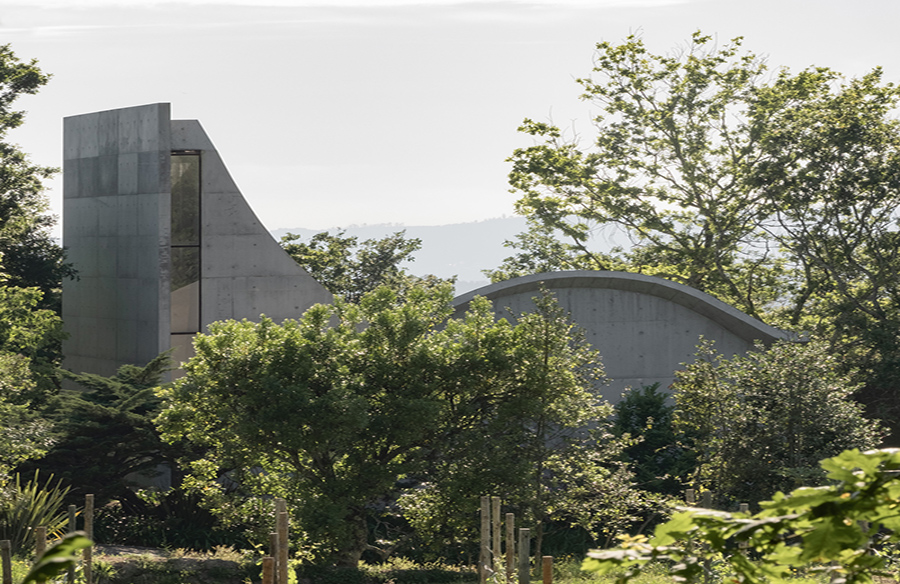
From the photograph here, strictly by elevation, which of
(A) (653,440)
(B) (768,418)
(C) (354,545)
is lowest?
(C) (354,545)

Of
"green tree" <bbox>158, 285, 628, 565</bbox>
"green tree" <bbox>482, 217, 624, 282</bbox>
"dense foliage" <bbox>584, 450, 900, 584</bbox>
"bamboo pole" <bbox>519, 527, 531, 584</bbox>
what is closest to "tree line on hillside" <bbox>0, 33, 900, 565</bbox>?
"green tree" <bbox>158, 285, 628, 565</bbox>

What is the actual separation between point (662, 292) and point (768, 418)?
19.3 feet

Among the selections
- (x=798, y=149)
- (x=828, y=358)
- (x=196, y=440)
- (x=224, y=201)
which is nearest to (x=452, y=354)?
(x=196, y=440)

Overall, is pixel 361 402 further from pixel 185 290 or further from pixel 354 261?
pixel 354 261

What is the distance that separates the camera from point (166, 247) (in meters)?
21.8

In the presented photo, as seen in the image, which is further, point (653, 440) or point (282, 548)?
point (653, 440)

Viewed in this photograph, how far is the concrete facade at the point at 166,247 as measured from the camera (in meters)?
21.9

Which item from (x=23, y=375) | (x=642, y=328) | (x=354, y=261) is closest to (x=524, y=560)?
(x=23, y=375)

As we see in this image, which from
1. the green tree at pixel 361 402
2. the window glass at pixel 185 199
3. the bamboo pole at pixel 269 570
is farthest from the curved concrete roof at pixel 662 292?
the bamboo pole at pixel 269 570

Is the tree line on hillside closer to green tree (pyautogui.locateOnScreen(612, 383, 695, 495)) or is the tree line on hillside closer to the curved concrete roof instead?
green tree (pyautogui.locateOnScreen(612, 383, 695, 495))

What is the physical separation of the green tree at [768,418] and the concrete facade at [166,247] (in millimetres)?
11379

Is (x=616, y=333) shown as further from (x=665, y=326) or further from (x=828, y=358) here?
(x=828, y=358)

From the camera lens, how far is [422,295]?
1455 cm

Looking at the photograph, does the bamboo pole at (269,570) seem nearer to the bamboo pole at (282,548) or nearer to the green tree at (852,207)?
the bamboo pole at (282,548)
